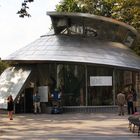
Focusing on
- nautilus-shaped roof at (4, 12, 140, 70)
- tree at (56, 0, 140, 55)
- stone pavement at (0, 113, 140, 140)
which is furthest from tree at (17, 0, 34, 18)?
tree at (56, 0, 140, 55)

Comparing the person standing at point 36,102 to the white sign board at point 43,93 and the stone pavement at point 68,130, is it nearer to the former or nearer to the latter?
the white sign board at point 43,93

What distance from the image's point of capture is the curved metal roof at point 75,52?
3666cm

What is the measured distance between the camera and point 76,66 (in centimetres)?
3712

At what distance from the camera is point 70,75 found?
37094 millimetres

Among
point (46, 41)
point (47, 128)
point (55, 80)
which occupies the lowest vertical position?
point (47, 128)

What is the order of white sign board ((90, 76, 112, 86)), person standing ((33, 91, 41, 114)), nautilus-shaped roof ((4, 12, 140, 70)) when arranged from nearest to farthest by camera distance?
person standing ((33, 91, 41, 114)), nautilus-shaped roof ((4, 12, 140, 70)), white sign board ((90, 76, 112, 86))

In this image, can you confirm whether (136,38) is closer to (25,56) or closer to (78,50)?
(78,50)

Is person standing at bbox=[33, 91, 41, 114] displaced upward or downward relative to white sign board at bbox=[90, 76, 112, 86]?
downward

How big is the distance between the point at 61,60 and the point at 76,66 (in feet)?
5.14

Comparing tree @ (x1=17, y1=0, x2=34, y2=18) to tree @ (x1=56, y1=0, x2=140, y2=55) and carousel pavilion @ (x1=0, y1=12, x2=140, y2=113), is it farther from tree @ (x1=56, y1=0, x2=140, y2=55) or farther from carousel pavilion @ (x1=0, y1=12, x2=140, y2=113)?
tree @ (x1=56, y1=0, x2=140, y2=55)

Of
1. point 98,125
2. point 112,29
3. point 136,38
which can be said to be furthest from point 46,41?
point 98,125

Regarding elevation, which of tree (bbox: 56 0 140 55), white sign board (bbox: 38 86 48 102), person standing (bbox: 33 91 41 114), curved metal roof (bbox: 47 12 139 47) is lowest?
person standing (bbox: 33 91 41 114)

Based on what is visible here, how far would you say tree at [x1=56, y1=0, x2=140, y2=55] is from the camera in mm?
43219

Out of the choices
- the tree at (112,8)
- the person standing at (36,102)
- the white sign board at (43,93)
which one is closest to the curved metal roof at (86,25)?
the tree at (112,8)
